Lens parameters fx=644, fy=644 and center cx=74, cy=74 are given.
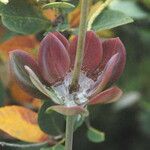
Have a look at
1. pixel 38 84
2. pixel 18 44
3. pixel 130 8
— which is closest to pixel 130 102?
pixel 130 8

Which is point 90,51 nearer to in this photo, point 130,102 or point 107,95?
point 107,95

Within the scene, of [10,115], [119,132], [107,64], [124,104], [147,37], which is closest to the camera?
[107,64]

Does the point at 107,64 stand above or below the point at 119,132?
above

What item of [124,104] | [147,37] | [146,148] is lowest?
[146,148]

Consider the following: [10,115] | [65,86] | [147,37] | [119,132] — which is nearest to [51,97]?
[65,86]

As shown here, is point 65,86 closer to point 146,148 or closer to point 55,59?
point 55,59

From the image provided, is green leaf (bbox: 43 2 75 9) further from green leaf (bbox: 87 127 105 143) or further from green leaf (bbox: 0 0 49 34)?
green leaf (bbox: 87 127 105 143)
